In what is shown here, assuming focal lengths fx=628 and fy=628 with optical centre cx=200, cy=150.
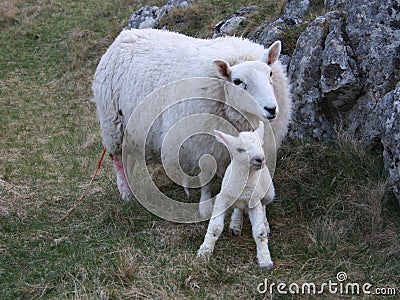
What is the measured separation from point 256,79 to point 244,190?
919mm

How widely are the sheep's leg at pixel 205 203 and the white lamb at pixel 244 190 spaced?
2.53ft

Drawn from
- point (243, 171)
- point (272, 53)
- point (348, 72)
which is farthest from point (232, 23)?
point (243, 171)

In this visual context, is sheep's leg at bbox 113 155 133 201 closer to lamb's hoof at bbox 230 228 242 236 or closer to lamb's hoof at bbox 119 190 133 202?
lamb's hoof at bbox 119 190 133 202

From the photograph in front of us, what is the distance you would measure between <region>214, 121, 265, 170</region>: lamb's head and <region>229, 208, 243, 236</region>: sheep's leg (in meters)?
0.56

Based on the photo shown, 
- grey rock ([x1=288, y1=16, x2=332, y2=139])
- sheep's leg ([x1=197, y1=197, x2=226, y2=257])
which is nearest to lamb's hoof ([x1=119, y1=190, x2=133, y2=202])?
grey rock ([x1=288, y1=16, x2=332, y2=139])

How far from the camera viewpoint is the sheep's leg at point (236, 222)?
4941 millimetres

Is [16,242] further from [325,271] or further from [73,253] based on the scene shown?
[325,271]

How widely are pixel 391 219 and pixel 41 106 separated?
26.4ft

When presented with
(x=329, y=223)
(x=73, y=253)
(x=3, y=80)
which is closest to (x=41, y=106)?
(x=3, y=80)

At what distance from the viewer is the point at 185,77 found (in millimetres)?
5598

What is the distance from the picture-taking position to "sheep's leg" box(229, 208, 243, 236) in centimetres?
494

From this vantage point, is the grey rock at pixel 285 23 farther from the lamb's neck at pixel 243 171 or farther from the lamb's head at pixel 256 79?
the lamb's neck at pixel 243 171

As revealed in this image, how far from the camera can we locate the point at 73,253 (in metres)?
4.95

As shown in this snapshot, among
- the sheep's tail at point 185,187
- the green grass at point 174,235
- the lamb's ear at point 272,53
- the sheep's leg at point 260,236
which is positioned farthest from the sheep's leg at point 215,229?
the lamb's ear at point 272,53
